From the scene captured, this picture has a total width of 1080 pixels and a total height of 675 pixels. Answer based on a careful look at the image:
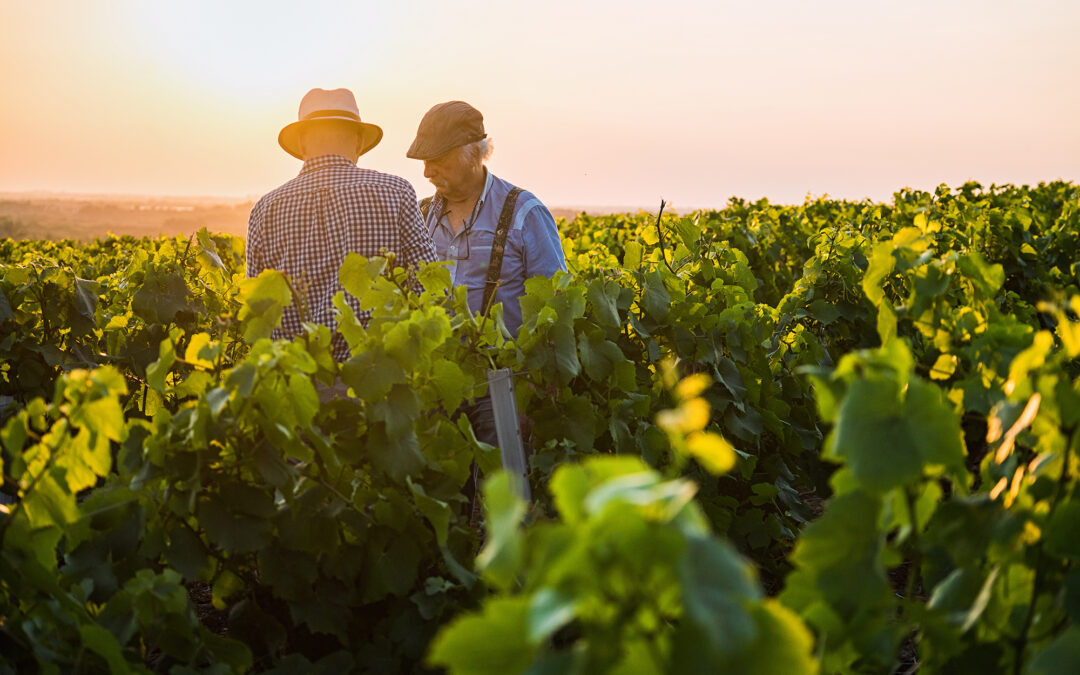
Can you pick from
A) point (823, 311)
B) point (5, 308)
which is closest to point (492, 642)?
point (823, 311)

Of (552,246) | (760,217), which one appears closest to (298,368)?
(552,246)

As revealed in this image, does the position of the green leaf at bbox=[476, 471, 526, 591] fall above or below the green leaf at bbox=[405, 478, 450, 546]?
above

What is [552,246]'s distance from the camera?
4281mm

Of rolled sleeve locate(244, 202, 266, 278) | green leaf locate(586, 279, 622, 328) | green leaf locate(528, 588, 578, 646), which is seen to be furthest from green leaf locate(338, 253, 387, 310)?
green leaf locate(528, 588, 578, 646)

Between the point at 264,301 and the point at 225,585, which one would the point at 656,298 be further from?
the point at 225,585

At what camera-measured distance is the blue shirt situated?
168 inches

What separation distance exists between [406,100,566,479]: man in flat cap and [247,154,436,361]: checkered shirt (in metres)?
0.63

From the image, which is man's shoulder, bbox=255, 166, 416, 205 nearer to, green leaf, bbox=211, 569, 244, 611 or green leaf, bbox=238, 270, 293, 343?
green leaf, bbox=238, 270, 293, 343

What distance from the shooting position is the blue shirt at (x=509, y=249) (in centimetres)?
427

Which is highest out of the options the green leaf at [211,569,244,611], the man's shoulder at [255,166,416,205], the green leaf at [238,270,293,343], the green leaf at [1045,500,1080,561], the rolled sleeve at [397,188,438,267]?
the man's shoulder at [255,166,416,205]

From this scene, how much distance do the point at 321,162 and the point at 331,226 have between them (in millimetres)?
328

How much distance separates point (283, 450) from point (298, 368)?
258mm

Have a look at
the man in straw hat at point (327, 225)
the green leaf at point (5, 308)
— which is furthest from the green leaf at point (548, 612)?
the green leaf at point (5, 308)

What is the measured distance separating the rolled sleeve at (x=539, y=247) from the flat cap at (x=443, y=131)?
46 centimetres
